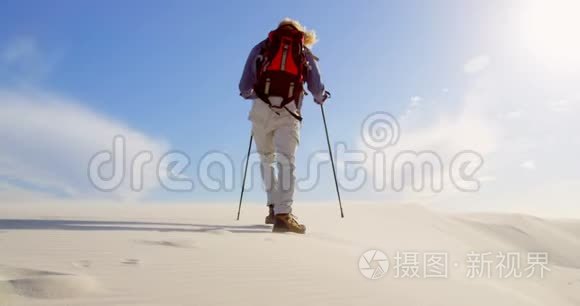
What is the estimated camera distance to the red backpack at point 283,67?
4781mm

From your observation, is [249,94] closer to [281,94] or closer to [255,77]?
[255,77]

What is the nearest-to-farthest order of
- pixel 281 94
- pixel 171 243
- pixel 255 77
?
pixel 171 243
pixel 281 94
pixel 255 77

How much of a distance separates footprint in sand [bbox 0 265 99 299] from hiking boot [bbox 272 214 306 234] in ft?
8.11

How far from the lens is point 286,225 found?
4.38 m

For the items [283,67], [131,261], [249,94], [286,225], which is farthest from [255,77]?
[131,261]

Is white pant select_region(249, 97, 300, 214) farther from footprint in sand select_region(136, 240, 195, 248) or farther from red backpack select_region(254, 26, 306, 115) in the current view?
footprint in sand select_region(136, 240, 195, 248)

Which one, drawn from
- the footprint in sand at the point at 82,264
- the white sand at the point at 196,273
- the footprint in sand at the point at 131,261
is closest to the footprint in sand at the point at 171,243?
the white sand at the point at 196,273

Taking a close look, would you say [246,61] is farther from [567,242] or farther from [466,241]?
[567,242]

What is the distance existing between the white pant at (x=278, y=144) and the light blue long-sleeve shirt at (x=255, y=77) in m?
0.22

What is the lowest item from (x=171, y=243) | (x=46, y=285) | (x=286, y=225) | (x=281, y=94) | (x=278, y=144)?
(x=46, y=285)

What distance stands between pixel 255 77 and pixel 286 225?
1.77 meters

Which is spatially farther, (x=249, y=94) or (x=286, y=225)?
(x=249, y=94)

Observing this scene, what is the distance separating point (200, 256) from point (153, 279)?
0.56 m

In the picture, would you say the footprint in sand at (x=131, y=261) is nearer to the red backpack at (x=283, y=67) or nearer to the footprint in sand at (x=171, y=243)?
the footprint in sand at (x=171, y=243)
